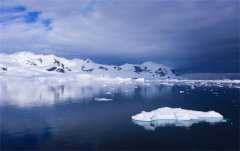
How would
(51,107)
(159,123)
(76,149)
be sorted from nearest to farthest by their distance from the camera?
(76,149)
(159,123)
(51,107)

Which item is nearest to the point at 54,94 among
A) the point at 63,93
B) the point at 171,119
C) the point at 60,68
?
the point at 63,93

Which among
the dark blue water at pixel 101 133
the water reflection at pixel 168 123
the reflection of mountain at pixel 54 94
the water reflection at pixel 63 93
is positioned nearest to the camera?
the dark blue water at pixel 101 133

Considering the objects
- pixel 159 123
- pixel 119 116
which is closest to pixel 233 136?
pixel 159 123

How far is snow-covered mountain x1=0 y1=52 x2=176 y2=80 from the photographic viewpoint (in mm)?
67688

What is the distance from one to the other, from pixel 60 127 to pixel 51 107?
6695 mm

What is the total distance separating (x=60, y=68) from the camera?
294 feet

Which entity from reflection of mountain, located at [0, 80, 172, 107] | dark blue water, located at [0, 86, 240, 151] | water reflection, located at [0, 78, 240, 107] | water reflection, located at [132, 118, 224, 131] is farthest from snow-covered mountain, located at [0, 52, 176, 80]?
water reflection, located at [132, 118, 224, 131]

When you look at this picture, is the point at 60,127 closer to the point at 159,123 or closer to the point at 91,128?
the point at 91,128

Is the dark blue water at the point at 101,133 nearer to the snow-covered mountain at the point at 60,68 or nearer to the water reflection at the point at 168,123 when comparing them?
the water reflection at the point at 168,123

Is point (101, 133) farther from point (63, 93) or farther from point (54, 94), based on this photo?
point (63, 93)

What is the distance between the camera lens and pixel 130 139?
47.6 ft

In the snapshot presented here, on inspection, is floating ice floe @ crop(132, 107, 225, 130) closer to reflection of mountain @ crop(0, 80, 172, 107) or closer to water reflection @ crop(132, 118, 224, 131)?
water reflection @ crop(132, 118, 224, 131)

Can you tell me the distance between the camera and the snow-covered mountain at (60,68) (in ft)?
222

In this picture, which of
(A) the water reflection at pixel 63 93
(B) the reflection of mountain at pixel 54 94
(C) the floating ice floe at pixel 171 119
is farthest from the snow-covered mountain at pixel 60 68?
(C) the floating ice floe at pixel 171 119
